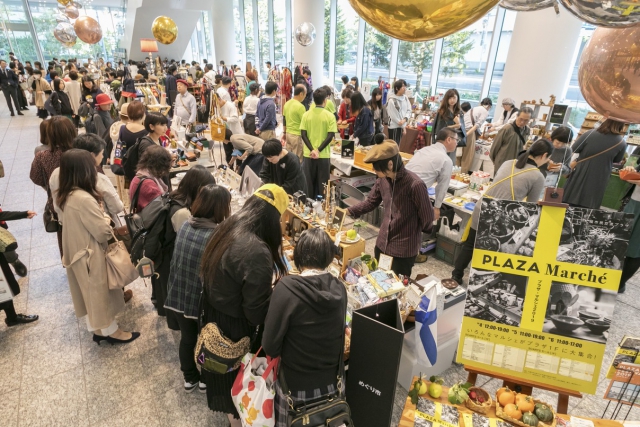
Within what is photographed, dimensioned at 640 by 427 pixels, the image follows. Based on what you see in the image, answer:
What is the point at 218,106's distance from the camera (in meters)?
6.29

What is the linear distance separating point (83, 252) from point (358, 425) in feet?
6.97

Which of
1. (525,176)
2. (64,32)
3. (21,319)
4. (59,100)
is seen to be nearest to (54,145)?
(21,319)

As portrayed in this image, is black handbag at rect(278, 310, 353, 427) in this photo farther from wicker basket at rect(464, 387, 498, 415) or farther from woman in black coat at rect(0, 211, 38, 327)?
woman in black coat at rect(0, 211, 38, 327)

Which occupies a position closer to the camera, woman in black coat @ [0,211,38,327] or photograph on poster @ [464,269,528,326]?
photograph on poster @ [464,269,528,326]

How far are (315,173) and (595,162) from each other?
3192 mm

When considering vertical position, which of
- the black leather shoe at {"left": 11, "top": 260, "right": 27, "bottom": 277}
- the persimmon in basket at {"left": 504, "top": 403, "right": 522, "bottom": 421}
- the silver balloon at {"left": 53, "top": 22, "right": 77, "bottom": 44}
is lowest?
the black leather shoe at {"left": 11, "top": 260, "right": 27, "bottom": 277}

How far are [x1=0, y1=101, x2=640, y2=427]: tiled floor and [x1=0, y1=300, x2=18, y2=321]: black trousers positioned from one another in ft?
0.37

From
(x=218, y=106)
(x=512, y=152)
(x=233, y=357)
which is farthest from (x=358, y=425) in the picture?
(x=218, y=106)

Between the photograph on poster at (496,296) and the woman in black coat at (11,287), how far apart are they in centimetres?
324

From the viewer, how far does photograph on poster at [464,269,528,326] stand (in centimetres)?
178

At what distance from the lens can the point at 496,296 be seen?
182 centimetres

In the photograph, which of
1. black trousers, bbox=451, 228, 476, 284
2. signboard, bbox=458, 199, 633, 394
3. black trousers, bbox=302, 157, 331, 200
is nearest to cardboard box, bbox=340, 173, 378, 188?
black trousers, bbox=302, 157, 331, 200

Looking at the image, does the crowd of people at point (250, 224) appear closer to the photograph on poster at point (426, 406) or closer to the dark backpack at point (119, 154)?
the dark backpack at point (119, 154)

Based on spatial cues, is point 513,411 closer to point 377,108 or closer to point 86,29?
point 377,108
